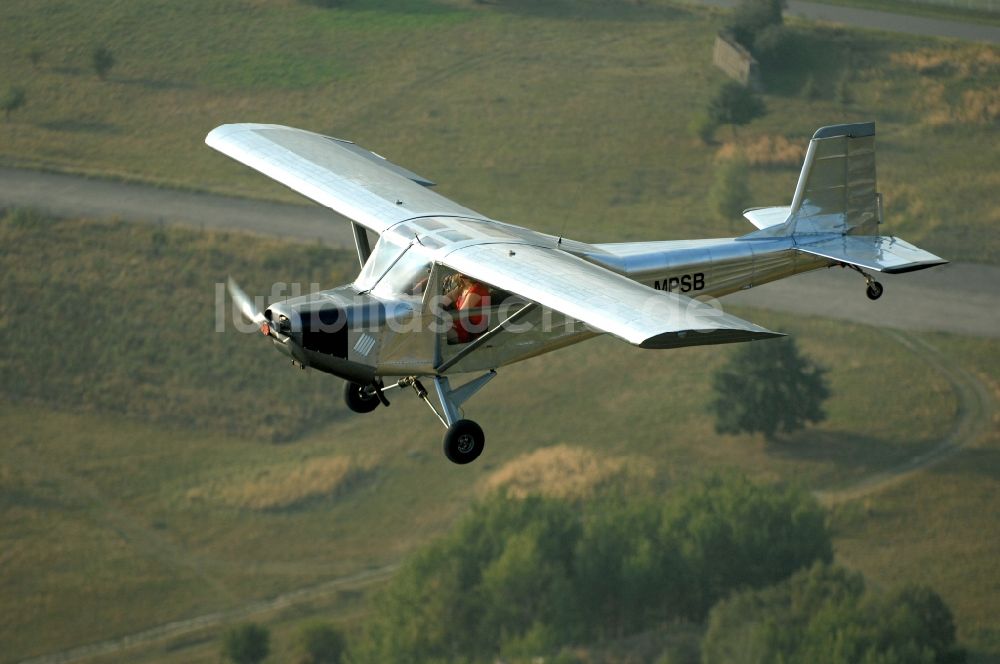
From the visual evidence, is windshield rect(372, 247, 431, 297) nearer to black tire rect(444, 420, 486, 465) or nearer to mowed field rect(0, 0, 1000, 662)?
black tire rect(444, 420, 486, 465)

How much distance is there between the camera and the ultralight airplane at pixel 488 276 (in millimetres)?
25328

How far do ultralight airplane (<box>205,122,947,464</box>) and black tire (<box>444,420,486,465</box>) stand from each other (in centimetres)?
2

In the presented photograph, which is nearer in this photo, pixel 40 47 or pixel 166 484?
pixel 166 484

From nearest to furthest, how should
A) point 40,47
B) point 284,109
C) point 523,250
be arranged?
point 523,250
point 284,109
point 40,47

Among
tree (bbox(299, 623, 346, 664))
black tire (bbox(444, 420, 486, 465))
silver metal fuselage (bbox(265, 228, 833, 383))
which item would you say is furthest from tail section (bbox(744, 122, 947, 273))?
tree (bbox(299, 623, 346, 664))

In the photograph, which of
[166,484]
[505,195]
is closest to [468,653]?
[166,484]

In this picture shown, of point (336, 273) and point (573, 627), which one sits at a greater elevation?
point (336, 273)

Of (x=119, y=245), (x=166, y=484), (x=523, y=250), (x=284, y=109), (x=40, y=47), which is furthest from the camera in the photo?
(x=40, y=47)

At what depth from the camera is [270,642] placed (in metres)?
76.8

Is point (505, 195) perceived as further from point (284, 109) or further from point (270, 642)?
point (270, 642)

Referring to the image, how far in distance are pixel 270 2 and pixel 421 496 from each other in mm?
44602

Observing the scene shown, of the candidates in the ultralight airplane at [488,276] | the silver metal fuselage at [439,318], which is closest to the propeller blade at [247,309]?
the ultralight airplane at [488,276]

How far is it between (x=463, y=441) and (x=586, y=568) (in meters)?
57.5

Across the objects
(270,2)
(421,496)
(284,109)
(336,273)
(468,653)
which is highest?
(270,2)
